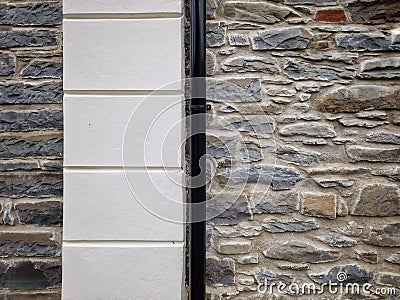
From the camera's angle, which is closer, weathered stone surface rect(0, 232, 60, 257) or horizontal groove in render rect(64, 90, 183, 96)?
horizontal groove in render rect(64, 90, 183, 96)

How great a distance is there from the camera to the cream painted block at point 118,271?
1.20m

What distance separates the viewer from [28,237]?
5.02 ft

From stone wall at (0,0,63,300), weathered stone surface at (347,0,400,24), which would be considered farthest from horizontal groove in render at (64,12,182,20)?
weathered stone surface at (347,0,400,24)

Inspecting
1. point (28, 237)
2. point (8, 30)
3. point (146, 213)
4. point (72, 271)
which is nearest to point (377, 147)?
point (146, 213)

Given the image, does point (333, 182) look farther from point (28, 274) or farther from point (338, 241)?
point (28, 274)

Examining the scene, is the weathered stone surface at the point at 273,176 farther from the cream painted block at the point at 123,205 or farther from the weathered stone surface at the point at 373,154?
the cream painted block at the point at 123,205

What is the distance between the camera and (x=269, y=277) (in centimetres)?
163

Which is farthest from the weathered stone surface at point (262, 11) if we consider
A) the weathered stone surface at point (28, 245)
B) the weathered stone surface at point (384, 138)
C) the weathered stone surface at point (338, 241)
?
the weathered stone surface at point (28, 245)

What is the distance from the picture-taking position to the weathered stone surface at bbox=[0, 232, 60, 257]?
5.02ft

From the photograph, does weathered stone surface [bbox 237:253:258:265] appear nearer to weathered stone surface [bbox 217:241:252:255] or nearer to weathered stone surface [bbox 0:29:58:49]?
weathered stone surface [bbox 217:241:252:255]

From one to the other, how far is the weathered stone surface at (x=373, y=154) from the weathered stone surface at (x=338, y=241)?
32cm

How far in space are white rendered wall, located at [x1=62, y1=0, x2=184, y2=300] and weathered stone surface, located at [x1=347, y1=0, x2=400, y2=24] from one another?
82cm

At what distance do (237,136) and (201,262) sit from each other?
521 millimetres

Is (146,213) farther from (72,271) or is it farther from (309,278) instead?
(309,278)
